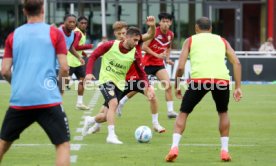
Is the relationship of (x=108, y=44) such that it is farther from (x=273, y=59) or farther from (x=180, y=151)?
(x=273, y=59)

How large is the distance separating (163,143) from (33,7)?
535 centimetres

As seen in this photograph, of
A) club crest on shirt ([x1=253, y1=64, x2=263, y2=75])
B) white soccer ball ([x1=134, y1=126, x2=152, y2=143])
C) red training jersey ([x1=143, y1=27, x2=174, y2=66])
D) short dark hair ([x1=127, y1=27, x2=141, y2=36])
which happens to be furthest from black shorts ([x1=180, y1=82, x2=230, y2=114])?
club crest on shirt ([x1=253, y1=64, x2=263, y2=75])

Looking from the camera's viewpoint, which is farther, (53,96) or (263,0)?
(263,0)

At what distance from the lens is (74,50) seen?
18391mm

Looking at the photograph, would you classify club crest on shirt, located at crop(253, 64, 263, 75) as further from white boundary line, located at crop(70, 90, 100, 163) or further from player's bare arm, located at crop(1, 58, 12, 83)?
player's bare arm, located at crop(1, 58, 12, 83)

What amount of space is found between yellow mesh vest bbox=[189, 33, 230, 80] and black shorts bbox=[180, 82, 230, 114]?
0.12 meters

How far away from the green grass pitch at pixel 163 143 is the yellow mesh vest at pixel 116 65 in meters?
0.95

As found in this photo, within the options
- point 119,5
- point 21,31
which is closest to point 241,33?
point 119,5

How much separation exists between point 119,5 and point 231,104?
21020mm

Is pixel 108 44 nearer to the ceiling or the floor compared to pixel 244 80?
nearer to the ceiling

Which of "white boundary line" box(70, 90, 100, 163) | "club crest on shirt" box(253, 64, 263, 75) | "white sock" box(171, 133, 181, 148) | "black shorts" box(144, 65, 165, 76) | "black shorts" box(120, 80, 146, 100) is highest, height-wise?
"black shorts" box(120, 80, 146, 100)

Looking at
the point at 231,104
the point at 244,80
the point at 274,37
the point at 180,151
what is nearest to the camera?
the point at 180,151

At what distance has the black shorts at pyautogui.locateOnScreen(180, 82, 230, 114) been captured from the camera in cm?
1076

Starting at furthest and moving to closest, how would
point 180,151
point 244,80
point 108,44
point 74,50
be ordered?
point 244,80
point 74,50
point 108,44
point 180,151
